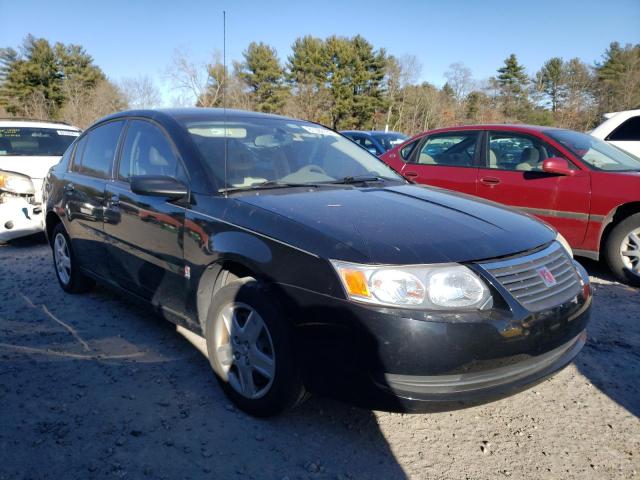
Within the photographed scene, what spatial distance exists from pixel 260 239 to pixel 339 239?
430mm

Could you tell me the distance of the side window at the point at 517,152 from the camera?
18.4 ft

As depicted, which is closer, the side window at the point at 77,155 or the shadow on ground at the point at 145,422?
the shadow on ground at the point at 145,422

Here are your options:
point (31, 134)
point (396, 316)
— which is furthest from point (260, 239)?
point (31, 134)

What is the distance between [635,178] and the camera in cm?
496

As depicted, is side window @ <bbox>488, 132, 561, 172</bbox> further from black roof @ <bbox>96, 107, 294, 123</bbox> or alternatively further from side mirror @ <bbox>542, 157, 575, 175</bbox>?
black roof @ <bbox>96, 107, 294, 123</bbox>

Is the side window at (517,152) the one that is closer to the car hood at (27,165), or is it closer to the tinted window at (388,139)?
the car hood at (27,165)

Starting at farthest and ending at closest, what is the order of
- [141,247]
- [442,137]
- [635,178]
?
[442,137], [635,178], [141,247]

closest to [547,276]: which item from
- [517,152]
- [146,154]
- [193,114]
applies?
[193,114]

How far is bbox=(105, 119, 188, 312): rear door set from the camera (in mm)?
3016

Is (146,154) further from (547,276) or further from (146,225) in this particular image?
(547,276)

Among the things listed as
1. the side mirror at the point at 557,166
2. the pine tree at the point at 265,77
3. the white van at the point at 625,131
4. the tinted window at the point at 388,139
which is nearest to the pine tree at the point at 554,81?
the pine tree at the point at 265,77

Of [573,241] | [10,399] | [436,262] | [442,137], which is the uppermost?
[442,137]

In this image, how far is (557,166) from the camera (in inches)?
206

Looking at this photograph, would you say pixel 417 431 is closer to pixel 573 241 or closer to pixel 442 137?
pixel 573 241
